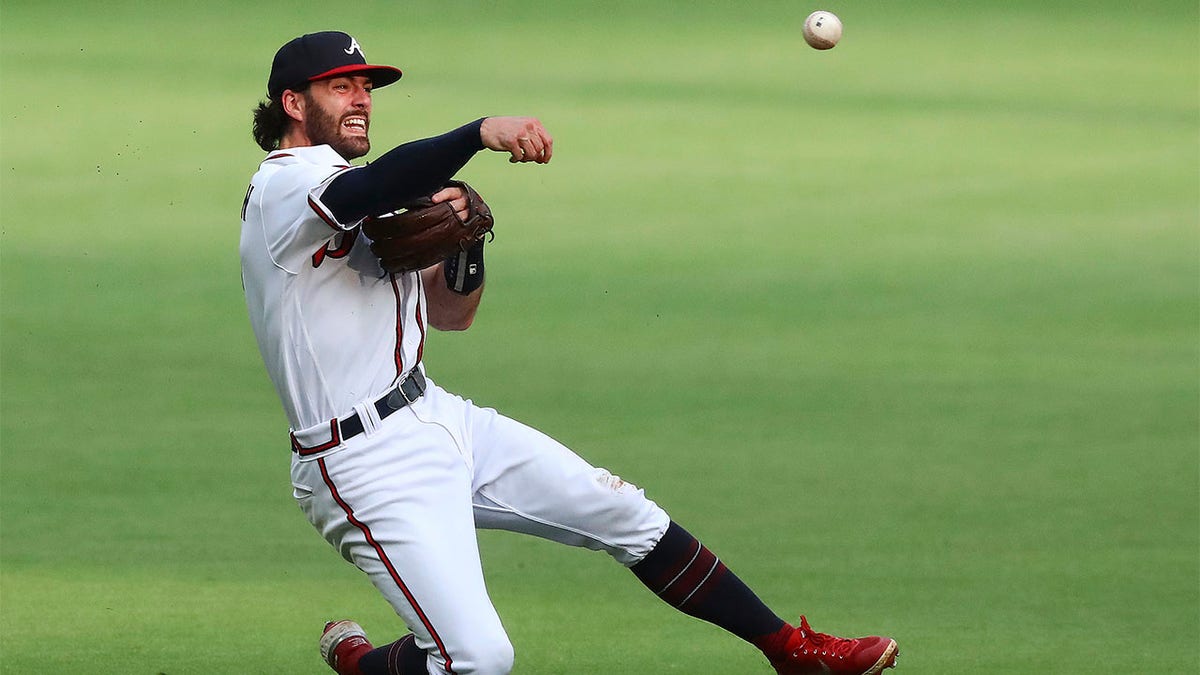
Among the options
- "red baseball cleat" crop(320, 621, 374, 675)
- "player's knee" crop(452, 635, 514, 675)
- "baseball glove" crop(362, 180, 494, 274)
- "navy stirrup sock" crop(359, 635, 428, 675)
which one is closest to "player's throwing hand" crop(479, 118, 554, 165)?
"baseball glove" crop(362, 180, 494, 274)

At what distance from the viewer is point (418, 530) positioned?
4.59m

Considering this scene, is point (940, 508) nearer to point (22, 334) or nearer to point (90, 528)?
point (90, 528)

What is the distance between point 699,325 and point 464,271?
725 centimetres

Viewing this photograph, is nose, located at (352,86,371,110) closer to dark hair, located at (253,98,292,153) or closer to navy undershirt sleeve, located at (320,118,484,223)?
dark hair, located at (253,98,292,153)

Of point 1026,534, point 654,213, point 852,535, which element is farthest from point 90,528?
point 654,213

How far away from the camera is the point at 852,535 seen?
7848mm

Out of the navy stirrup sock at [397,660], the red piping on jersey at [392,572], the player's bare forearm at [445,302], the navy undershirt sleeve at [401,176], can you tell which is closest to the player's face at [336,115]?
the player's bare forearm at [445,302]

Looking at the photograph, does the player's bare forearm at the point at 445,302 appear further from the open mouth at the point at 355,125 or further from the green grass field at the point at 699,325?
the green grass field at the point at 699,325

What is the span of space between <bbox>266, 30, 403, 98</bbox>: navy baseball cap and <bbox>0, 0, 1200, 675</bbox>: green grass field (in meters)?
2.06

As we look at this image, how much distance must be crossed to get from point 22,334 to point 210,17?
10205 mm

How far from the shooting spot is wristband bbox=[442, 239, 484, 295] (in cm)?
513

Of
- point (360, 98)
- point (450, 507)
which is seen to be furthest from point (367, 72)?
point (450, 507)

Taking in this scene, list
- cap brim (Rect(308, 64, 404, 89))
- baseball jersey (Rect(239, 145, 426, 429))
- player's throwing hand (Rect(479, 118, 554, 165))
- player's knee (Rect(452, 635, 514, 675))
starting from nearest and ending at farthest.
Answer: player's throwing hand (Rect(479, 118, 554, 165)) < player's knee (Rect(452, 635, 514, 675)) < baseball jersey (Rect(239, 145, 426, 429)) < cap brim (Rect(308, 64, 404, 89))

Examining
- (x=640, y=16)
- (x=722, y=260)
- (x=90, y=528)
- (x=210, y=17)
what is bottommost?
(x=90, y=528)
